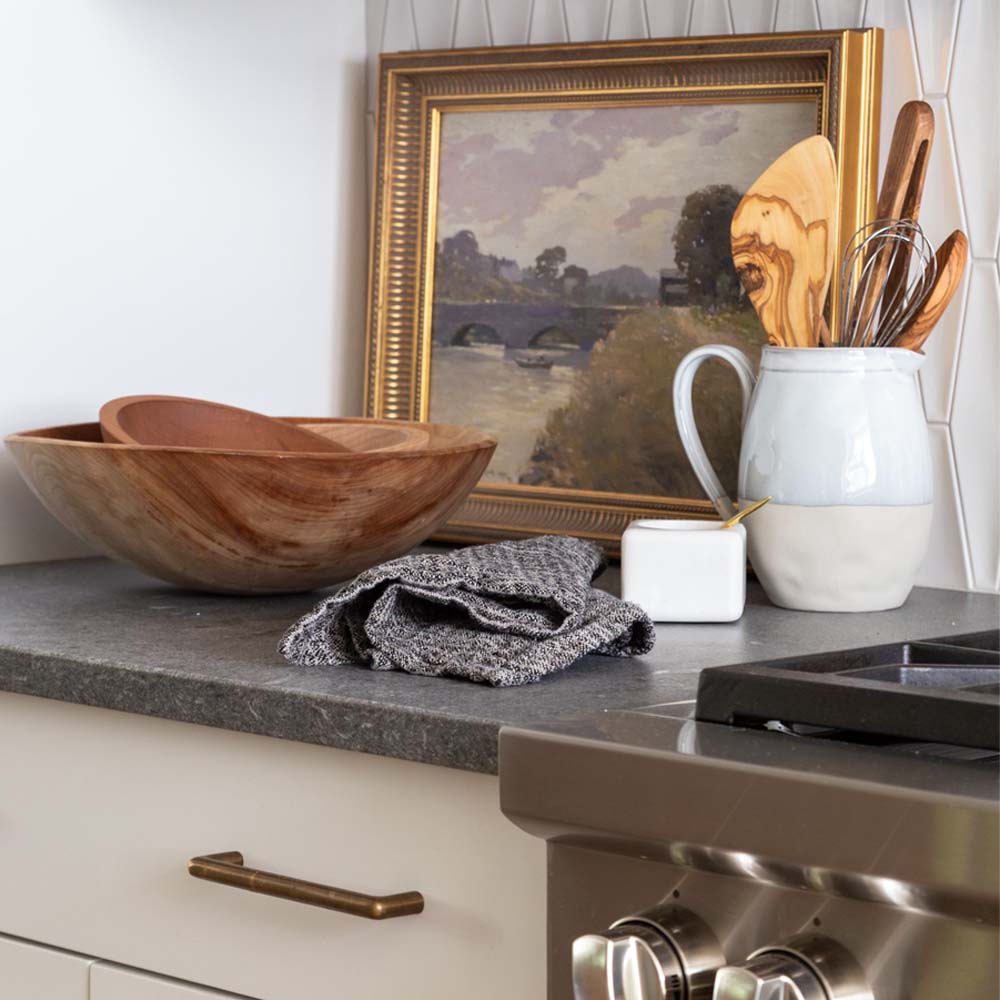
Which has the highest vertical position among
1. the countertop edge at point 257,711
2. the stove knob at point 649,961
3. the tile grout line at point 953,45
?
the tile grout line at point 953,45

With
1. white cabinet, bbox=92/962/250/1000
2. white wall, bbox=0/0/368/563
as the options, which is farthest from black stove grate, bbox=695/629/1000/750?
white wall, bbox=0/0/368/563

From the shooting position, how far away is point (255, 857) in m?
0.88

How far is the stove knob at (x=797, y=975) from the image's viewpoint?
59cm

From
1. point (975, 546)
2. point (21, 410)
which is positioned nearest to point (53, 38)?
point (21, 410)

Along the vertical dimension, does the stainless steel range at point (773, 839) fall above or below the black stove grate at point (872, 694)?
below

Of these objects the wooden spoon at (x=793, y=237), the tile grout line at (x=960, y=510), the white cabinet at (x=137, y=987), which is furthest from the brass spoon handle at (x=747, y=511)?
the white cabinet at (x=137, y=987)

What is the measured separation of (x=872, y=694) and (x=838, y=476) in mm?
478

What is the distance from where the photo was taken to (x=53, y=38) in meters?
1.34

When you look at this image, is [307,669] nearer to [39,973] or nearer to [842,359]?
[39,973]

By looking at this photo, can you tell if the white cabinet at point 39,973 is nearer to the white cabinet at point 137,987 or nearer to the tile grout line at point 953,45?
the white cabinet at point 137,987

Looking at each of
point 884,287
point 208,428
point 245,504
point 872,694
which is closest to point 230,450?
point 245,504

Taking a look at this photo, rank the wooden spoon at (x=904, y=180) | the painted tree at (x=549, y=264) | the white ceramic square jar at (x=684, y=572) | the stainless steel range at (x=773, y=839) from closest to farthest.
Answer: the stainless steel range at (x=773, y=839) → the white ceramic square jar at (x=684, y=572) → the wooden spoon at (x=904, y=180) → the painted tree at (x=549, y=264)

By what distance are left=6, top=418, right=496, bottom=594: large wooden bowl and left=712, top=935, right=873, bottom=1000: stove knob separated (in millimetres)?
584

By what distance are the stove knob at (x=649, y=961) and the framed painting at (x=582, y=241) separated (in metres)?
0.74
